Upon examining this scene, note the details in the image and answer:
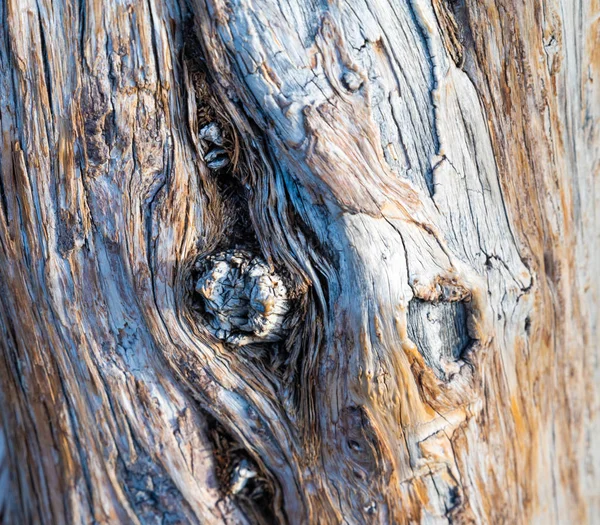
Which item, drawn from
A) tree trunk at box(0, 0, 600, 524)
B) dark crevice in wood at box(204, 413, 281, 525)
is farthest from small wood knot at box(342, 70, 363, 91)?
dark crevice in wood at box(204, 413, 281, 525)

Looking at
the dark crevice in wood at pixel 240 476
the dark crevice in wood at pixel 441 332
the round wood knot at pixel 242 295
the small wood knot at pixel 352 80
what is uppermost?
the small wood knot at pixel 352 80

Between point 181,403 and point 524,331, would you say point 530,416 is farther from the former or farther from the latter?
point 181,403

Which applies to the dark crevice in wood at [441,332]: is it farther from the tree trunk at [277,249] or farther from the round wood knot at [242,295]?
the round wood knot at [242,295]

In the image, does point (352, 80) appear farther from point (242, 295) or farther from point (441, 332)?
point (441, 332)

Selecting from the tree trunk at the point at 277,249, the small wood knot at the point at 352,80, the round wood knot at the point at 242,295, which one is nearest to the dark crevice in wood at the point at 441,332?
the tree trunk at the point at 277,249

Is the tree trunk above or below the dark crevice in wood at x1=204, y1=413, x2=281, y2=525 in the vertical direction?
above

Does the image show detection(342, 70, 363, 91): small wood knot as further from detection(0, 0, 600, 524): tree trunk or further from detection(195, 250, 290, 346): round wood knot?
detection(195, 250, 290, 346): round wood knot

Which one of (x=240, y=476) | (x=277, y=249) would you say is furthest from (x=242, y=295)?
(x=240, y=476)

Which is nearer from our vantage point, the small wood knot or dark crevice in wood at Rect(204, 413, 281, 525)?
the small wood knot
